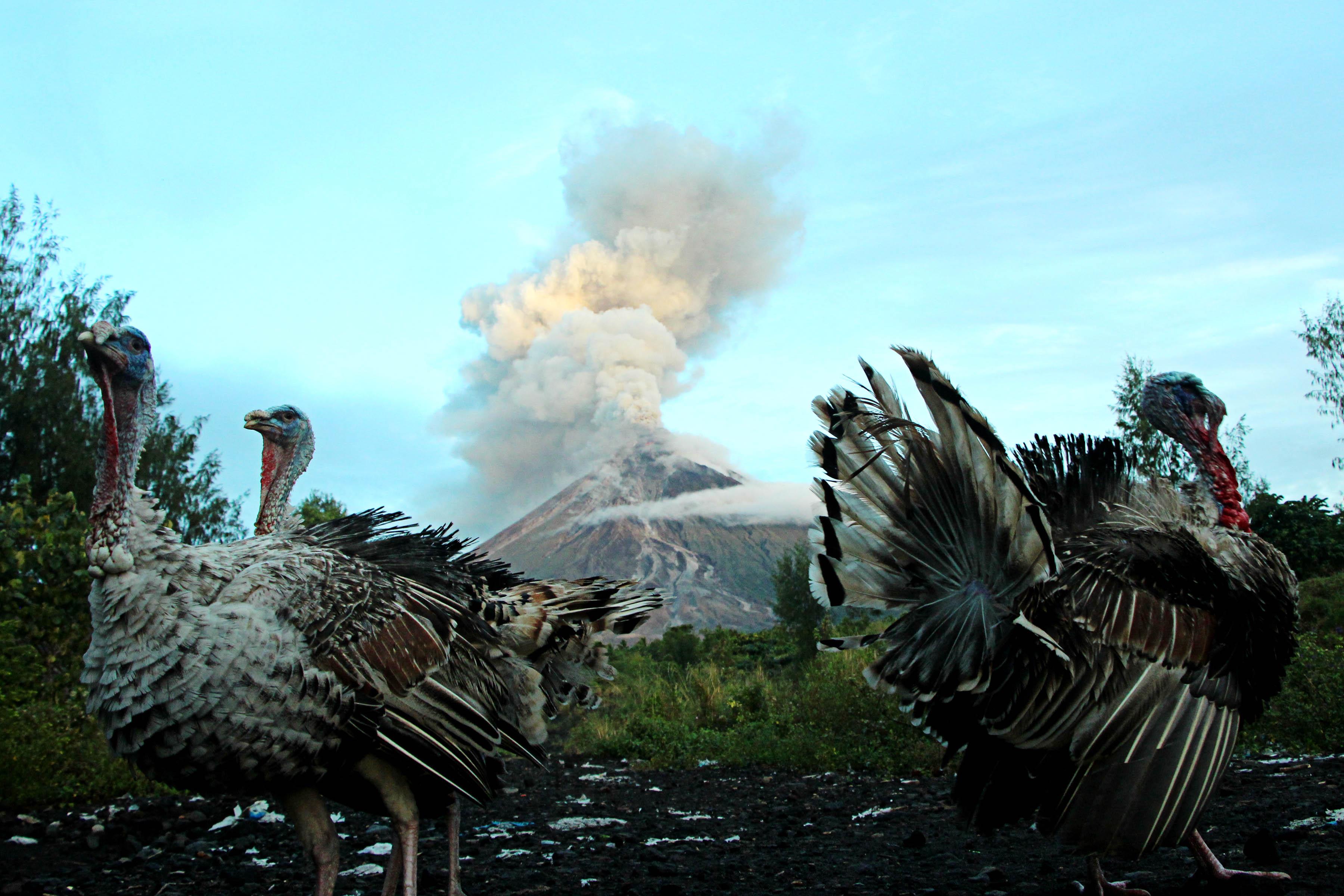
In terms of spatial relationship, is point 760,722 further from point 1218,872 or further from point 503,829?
point 1218,872

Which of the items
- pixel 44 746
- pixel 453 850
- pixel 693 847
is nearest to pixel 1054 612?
pixel 453 850

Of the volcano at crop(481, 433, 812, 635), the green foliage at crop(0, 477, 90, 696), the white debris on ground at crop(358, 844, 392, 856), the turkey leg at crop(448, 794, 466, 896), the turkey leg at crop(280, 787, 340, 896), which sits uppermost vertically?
the volcano at crop(481, 433, 812, 635)

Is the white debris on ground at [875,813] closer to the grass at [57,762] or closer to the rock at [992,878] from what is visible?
the rock at [992,878]

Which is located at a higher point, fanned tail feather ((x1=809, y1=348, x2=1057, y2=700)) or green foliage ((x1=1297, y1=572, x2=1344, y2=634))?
fanned tail feather ((x1=809, y1=348, x2=1057, y2=700))

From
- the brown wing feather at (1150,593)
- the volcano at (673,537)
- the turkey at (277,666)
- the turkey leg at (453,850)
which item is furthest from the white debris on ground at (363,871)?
the volcano at (673,537)

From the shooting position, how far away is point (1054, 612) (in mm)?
4023

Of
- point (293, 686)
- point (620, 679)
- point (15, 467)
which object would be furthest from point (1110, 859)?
point (15, 467)

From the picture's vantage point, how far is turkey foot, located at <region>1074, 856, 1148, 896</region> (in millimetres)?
4340

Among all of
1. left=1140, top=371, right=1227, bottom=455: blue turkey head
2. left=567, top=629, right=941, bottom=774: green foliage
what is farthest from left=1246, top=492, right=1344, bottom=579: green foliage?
left=1140, top=371, right=1227, bottom=455: blue turkey head

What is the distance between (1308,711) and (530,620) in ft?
24.9

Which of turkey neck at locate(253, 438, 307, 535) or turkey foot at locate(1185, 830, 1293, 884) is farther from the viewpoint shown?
turkey neck at locate(253, 438, 307, 535)

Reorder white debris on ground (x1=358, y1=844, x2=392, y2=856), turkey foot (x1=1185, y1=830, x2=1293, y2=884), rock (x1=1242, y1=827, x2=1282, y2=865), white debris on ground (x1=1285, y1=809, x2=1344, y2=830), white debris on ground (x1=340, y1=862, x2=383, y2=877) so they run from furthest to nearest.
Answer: white debris on ground (x1=358, y1=844, x2=392, y2=856) < white debris on ground (x1=340, y1=862, x2=383, y2=877) < white debris on ground (x1=1285, y1=809, x2=1344, y2=830) < rock (x1=1242, y1=827, x2=1282, y2=865) < turkey foot (x1=1185, y1=830, x2=1293, y2=884)

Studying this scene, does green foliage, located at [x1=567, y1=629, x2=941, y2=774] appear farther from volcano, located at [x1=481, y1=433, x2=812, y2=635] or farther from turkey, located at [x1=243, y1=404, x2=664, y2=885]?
volcano, located at [x1=481, y1=433, x2=812, y2=635]

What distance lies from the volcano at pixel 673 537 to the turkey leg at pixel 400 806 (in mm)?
101358
